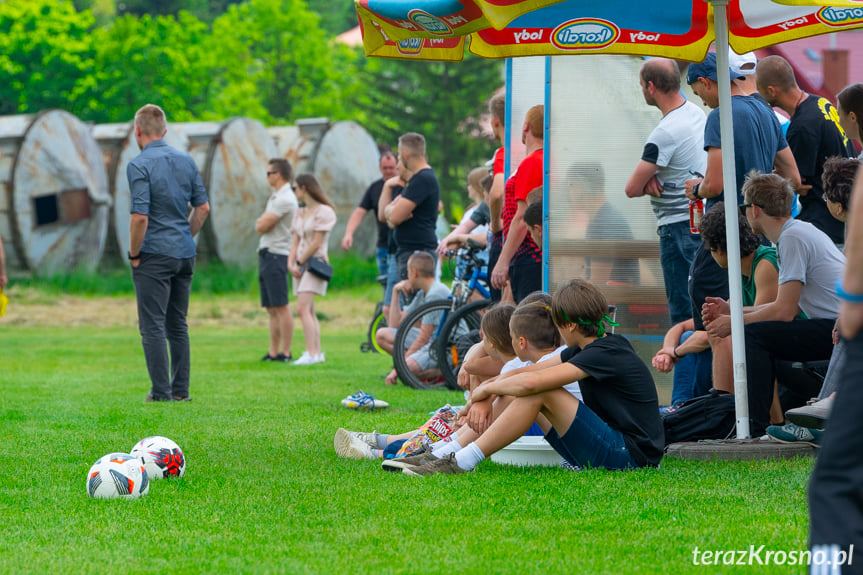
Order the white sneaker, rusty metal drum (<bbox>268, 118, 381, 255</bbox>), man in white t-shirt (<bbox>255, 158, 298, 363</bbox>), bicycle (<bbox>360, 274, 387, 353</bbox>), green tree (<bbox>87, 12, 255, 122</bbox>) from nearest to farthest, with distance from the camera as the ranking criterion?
the white sneaker
man in white t-shirt (<bbox>255, 158, 298, 363</bbox>)
bicycle (<bbox>360, 274, 387, 353</bbox>)
rusty metal drum (<bbox>268, 118, 381, 255</bbox>)
green tree (<bbox>87, 12, 255, 122</bbox>)

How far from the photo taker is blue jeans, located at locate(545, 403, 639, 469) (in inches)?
208

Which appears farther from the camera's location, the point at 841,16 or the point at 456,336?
the point at 456,336

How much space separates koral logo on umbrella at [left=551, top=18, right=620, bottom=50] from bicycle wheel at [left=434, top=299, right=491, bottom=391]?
11.8ft

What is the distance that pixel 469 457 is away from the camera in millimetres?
5422

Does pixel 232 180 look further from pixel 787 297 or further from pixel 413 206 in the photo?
pixel 787 297

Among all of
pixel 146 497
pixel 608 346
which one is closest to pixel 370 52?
pixel 608 346

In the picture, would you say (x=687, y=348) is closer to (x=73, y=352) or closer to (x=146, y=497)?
(x=146, y=497)

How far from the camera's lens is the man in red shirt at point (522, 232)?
821 cm

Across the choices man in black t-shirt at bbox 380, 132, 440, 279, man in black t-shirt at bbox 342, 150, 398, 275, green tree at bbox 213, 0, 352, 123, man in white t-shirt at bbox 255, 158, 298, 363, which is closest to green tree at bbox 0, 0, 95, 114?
green tree at bbox 213, 0, 352, 123

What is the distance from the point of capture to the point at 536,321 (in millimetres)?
5715

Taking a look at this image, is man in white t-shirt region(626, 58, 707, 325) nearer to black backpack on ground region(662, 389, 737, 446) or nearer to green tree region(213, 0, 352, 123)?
black backpack on ground region(662, 389, 737, 446)

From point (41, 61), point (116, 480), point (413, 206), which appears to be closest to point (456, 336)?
point (413, 206)

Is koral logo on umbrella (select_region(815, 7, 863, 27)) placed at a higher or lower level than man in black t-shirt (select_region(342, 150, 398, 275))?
higher

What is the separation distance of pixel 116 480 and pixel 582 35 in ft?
11.2
